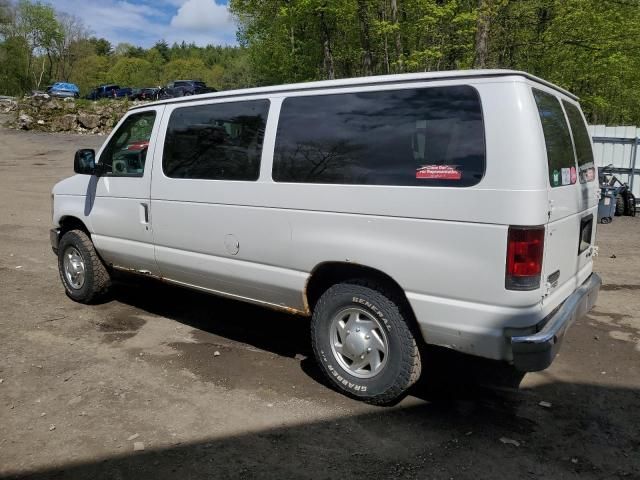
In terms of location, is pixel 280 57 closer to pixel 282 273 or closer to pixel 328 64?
pixel 328 64

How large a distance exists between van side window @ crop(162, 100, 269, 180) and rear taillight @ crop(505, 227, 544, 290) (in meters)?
1.94

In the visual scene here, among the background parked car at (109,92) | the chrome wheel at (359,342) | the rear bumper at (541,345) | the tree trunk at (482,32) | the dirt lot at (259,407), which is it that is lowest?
the dirt lot at (259,407)

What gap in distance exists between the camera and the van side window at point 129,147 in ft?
16.8

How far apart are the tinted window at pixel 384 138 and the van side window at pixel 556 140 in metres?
0.45

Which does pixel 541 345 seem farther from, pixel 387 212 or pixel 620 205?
pixel 620 205

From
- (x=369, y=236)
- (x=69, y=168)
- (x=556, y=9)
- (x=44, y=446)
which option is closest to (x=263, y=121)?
(x=369, y=236)

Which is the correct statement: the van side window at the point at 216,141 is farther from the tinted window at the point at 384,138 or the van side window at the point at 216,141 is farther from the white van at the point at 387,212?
the tinted window at the point at 384,138

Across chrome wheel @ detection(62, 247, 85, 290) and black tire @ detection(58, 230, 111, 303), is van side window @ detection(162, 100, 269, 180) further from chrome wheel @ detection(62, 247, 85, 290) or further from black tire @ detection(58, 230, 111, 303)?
chrome wheel @ detection(62, 247, 85, 290)

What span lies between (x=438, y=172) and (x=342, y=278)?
3.46 feet

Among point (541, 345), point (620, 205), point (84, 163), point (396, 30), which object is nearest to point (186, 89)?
point (396, 30)

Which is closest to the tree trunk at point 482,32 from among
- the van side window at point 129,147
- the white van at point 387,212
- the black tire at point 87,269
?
the white van at point 387,212

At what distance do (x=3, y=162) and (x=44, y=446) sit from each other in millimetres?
21326

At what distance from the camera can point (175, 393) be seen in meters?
3.91

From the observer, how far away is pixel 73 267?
5.88 m
